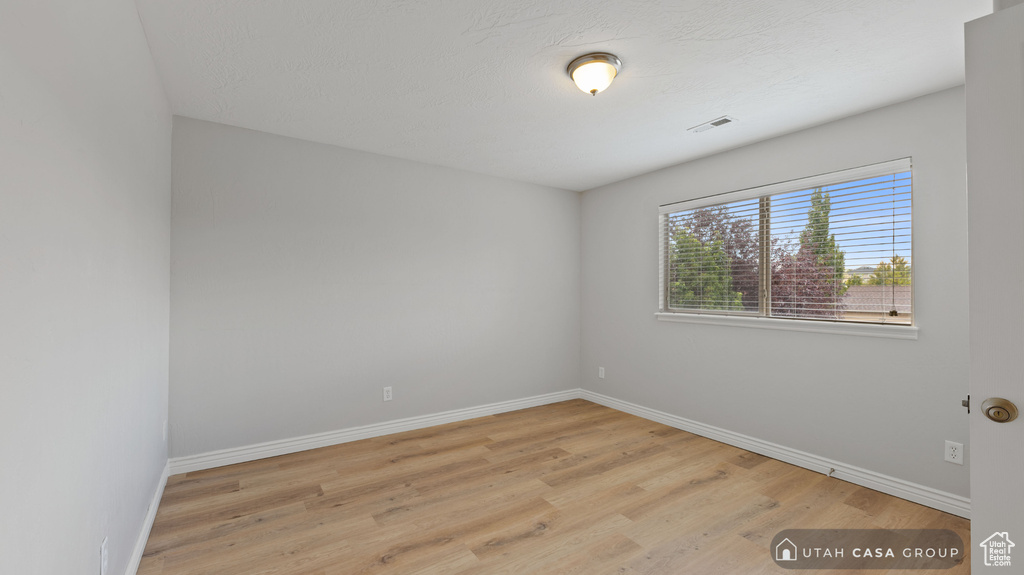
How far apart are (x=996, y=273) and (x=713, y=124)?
87.2 inches

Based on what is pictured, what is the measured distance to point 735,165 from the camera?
363 centimetres

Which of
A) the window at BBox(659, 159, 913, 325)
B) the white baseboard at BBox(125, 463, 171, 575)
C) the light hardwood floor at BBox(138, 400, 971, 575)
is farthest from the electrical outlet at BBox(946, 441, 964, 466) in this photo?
the white baseboard at BBox(125, 463, 171, 575)

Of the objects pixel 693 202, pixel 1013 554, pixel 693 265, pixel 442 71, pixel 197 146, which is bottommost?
pixel 1013 554

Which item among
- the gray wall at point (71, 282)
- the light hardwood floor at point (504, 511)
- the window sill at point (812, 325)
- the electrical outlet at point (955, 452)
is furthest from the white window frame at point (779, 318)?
the gray wall at point (71, 282)

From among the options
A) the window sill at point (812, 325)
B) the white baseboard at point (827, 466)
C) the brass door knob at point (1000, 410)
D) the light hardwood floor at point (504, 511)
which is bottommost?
the light hardwood floor at point (504, 511)

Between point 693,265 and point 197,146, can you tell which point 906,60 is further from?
point 197,146

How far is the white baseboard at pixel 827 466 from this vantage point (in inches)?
99.0

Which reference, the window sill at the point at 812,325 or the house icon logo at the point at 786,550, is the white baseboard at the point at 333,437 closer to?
the window sill at the point at 812,325

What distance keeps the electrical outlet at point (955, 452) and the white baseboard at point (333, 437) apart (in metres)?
3.19

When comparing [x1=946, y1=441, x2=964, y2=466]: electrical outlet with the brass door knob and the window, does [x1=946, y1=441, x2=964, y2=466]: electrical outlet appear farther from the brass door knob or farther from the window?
the brass door knob

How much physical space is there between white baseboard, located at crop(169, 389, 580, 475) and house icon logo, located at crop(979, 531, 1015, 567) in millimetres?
3584

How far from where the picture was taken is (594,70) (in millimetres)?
2301

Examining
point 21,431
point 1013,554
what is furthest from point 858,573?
point 21,431

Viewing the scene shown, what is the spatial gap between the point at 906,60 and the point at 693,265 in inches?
81.7
